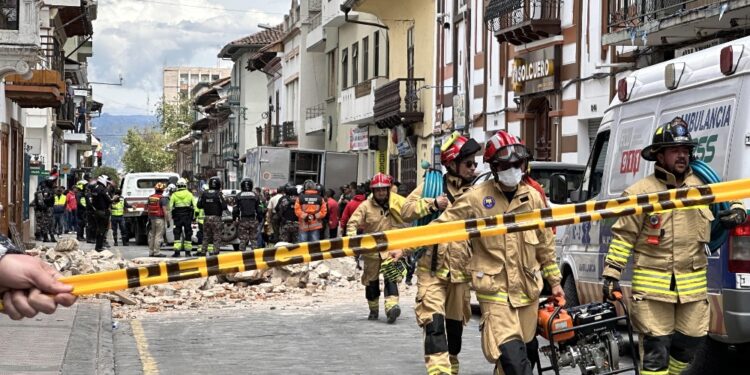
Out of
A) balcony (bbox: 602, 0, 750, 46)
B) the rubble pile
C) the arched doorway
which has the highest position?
balcony (bbox: 602, 0, 750, 46)

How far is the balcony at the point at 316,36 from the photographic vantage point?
55688 mm

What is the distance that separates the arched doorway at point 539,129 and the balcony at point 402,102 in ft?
32.0

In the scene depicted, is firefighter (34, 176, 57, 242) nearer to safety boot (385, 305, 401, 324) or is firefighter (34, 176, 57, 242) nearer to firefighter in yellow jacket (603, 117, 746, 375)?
safety boot (385, 305, 401, 324)

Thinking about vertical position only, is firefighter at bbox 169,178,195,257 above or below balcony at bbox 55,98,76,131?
below

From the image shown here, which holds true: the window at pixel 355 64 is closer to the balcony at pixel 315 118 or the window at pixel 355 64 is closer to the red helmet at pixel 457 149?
the balcony at pixel 315 118

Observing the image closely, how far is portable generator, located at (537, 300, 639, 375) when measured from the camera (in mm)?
8594

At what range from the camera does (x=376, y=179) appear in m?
14.5

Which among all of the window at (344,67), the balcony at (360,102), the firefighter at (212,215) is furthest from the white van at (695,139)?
the window at (344,67)

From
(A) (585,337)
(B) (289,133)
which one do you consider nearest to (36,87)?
(A) (585,337)

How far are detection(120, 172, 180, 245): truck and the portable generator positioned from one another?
92.8 feet

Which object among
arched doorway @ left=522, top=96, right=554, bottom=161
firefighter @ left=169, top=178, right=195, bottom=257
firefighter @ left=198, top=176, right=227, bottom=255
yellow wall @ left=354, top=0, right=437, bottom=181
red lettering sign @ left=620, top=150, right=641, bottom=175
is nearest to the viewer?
red lettering sign @ left=620, top=150, right=641, bottom=175

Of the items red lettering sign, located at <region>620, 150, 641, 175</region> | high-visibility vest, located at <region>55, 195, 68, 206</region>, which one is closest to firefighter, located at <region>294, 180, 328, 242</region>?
red lettering sign, located at <region>620, 150, 641, 175</region>

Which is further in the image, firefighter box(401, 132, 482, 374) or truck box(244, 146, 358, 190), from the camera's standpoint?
truck box(244, 146, 358, 190)

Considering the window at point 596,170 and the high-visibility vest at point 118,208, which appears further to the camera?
the high-visibility vest at point 118,208
